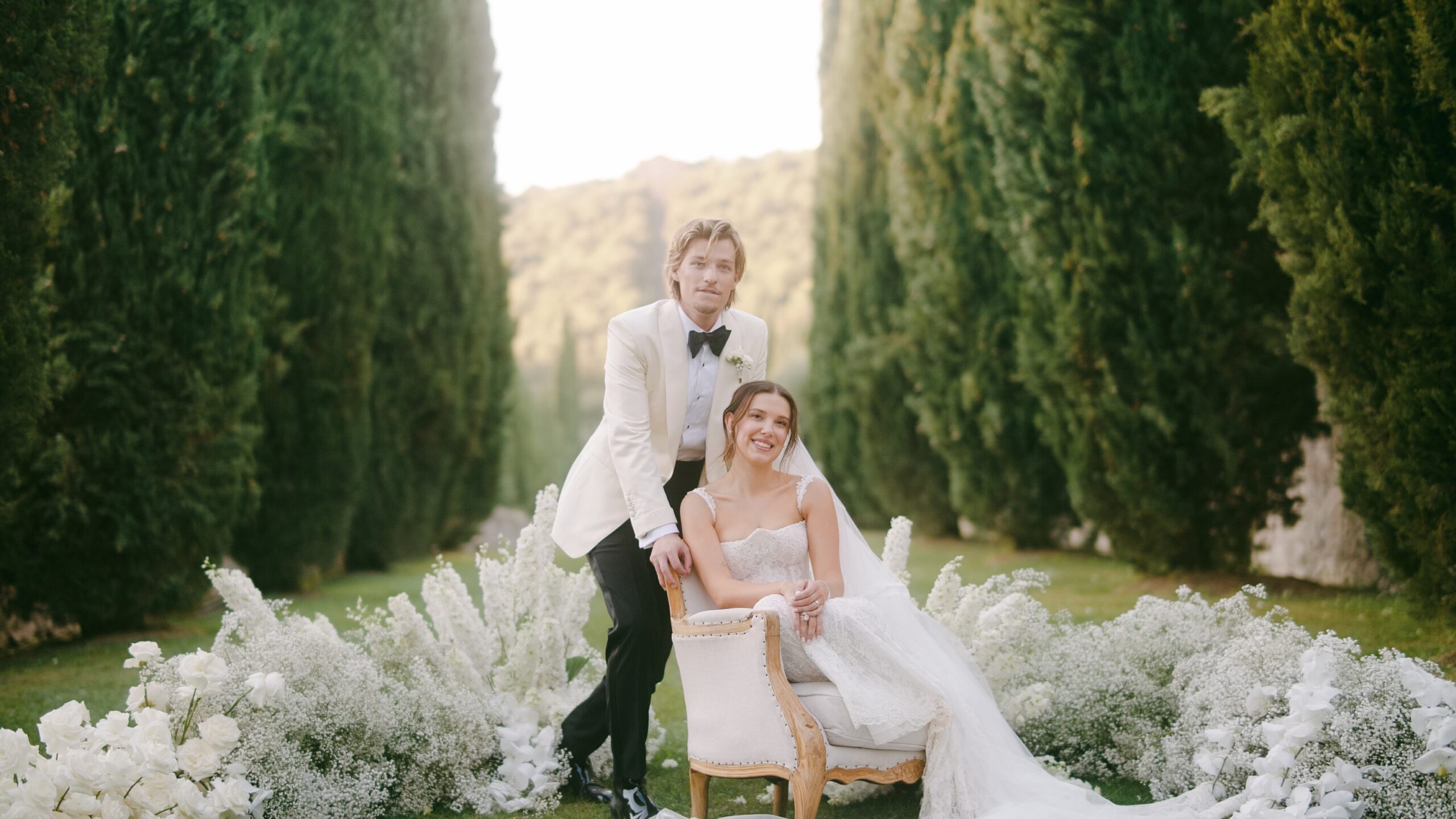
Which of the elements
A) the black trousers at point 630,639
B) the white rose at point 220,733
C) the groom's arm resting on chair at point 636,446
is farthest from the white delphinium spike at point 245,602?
the groom's arm resting on chair at point 636,446

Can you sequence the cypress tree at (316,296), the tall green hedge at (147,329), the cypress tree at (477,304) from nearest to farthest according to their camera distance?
the tall green hedge at (147,329), the cypress tree at (316,296), the cypress tree at (477,304)

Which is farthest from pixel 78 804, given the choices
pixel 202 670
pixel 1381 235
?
pixel 1381 235

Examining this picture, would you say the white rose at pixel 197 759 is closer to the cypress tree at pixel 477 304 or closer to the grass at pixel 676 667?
the grass at pixel 676 667

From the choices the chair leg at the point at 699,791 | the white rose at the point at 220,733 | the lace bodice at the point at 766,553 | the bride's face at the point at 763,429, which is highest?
the bride's face at the point at 763,429

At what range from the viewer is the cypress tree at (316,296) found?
8461 millimetres

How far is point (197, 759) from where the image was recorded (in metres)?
3.24

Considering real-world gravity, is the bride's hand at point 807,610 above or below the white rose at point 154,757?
above

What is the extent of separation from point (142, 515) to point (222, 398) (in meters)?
0.80

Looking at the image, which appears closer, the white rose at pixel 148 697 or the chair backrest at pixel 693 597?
the white rose at pixel 148 697

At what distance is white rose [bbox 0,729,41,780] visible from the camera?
2908mm

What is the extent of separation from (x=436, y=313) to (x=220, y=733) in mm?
8279

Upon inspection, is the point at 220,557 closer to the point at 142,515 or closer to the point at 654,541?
the point at 142,515

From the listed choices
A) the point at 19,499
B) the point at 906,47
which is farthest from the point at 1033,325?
the point at 19,499

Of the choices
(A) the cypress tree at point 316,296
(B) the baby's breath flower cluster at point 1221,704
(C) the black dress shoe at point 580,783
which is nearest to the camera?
(B) the baby's breath flower cluster at point 1221,704
